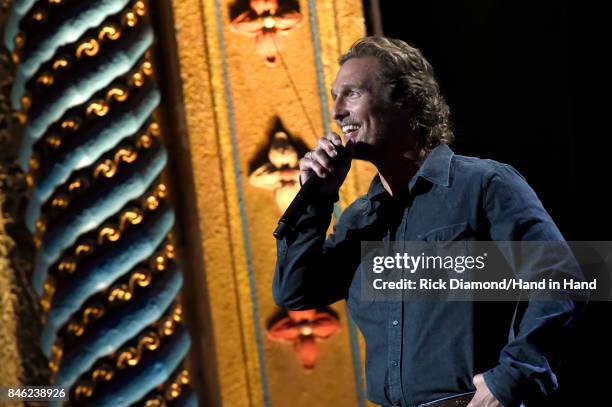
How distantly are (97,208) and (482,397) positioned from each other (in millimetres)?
1151

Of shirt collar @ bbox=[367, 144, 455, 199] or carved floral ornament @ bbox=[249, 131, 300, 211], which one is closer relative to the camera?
shirt collar @ bbox=[367, 144, 455, 199]

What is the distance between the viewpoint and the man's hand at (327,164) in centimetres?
192

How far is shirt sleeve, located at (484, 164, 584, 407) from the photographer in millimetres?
1776

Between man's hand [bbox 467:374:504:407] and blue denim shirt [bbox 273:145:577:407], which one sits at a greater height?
blue denim shirt [bbox 273:145:577:407]

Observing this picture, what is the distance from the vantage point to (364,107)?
6.65ft

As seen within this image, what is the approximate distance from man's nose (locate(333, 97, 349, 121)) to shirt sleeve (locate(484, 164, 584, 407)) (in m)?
0.28

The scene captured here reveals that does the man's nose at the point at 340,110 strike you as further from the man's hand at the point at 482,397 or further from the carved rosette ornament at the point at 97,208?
the carved rosette ornament at the point at 97,208

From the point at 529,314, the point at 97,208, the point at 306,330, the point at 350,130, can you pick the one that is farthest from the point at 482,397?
the point at 97,208

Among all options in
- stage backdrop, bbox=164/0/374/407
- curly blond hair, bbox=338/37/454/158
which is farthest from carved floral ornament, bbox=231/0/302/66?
curly blond hair, bbox=338/37/454/158

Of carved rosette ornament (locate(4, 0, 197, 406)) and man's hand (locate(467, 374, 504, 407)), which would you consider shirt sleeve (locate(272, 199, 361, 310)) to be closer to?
man's hand (locate(467, 374, 504, 407))

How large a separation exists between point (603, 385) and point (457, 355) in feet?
3.26

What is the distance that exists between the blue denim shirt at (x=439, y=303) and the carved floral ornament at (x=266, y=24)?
0.85 metres

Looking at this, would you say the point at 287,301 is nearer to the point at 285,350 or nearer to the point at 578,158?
the point at 285,350

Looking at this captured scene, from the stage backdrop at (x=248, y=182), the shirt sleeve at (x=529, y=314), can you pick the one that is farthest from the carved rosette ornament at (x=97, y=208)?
the shirt sleeve at (x=529, y=314)
